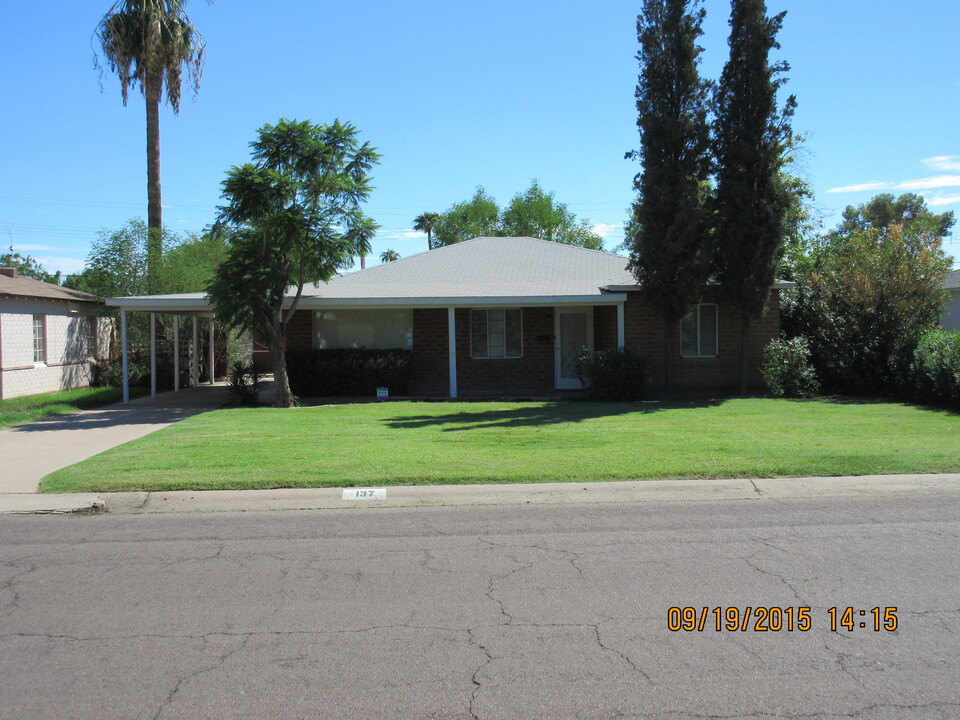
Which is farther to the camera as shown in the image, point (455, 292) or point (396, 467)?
point (455, 292)

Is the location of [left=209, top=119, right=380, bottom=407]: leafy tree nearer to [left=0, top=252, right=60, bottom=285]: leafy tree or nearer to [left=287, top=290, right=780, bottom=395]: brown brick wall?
[left=287, top=290, right=780, bottom=395]: brown brick wall

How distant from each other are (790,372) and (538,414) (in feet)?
21.3

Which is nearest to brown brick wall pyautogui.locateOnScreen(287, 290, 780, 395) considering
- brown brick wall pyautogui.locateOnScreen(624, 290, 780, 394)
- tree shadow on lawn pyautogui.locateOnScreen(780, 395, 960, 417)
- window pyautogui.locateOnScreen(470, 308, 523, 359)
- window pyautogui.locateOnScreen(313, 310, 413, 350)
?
brown brick wall pyautogui.locateOnScreen(624, 290, 780, 394)

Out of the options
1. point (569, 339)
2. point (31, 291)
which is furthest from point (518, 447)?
point (31, 291)

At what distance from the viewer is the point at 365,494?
824 centimetres

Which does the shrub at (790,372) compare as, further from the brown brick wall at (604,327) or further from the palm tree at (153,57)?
the palm tree at (153,57)

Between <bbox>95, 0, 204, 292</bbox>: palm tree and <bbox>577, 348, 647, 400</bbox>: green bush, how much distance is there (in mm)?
14155

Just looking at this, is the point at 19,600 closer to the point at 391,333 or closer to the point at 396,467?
the point at 396,467

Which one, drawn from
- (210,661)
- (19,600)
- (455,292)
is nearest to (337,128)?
(455,292)

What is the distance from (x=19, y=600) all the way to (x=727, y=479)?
6.76 m

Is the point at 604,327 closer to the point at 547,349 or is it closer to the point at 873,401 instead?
the point at 547,349

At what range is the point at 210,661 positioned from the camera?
4238 millimetres

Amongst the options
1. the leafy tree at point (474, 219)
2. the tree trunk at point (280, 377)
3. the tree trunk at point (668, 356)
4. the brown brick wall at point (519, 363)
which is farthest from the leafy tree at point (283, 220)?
the leafy tree at point (474, 219)

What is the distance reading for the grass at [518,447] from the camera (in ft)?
29.0
